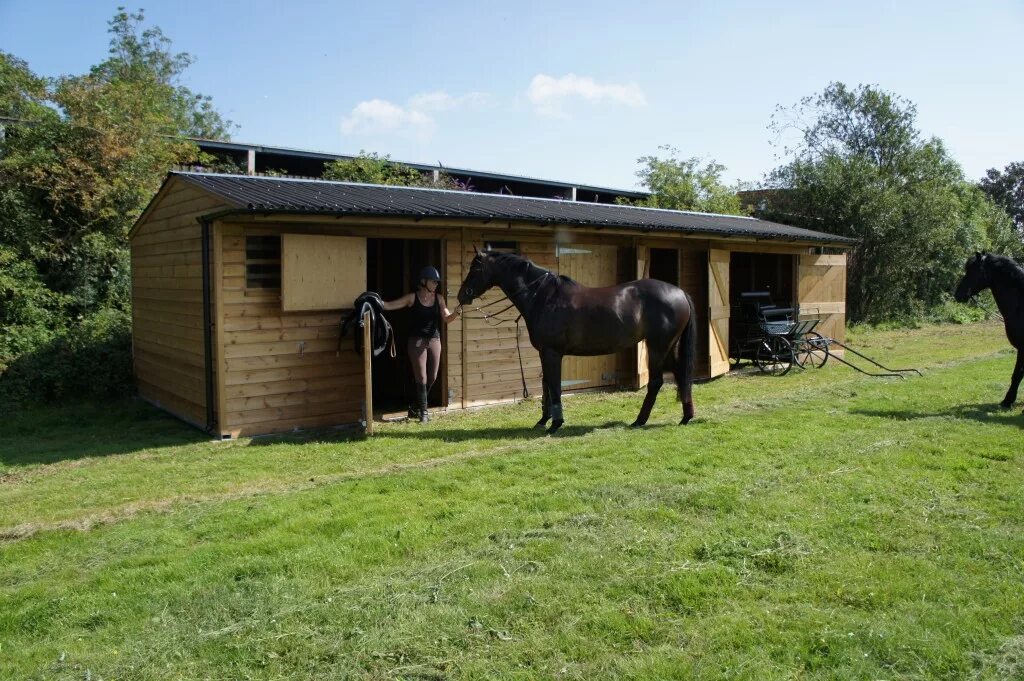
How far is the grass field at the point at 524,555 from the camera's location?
338cm

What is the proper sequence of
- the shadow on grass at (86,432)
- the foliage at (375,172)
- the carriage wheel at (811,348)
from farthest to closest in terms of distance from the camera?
the foliage at (375,172) → the carriage wheel at (811,348) → the shadow on grass at (86,432)

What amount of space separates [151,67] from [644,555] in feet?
102

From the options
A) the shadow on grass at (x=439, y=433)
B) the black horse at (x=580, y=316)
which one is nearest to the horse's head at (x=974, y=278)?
the black horse at (x=580, y=316)

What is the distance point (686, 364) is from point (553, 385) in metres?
1.59

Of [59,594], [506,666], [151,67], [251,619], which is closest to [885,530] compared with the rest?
[506,666]

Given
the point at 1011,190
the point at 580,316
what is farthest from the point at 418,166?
the point at 1011,190

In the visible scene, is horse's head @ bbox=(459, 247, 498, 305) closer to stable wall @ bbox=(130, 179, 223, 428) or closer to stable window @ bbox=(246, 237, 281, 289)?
stable window @ bbox=(246, 237, 281, 289)

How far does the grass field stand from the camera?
338 cm

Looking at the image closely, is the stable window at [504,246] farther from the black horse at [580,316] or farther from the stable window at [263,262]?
the stable window at [263,262]

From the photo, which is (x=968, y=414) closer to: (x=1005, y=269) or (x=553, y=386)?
(x=1005, y=269)

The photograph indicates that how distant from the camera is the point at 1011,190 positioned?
182 ft

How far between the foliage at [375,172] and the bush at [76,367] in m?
8.24

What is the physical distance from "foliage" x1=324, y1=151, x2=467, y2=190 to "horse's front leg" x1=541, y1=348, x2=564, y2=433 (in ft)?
38.3

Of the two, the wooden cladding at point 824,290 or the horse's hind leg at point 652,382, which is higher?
the wooden cladding at point 824,290
